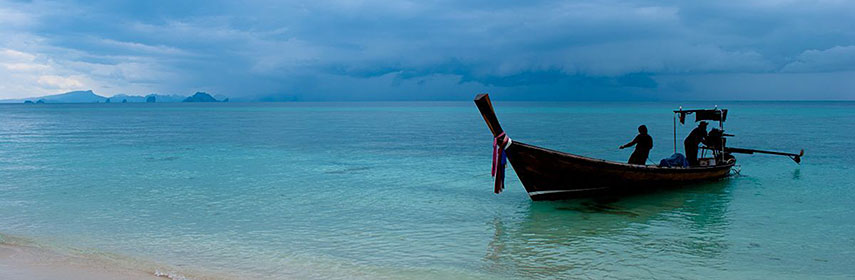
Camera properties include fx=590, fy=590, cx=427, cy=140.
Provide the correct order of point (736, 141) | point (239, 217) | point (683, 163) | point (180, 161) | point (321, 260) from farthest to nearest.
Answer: point (736, 141)
point (180, 161)
point (683, 163)
point (239, 217)
point (321, 260)

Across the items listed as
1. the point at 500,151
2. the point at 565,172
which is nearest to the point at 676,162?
the point at 565,172

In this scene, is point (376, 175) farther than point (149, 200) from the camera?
Yes

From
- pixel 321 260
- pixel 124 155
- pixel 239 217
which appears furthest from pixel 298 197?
pixel 124 155

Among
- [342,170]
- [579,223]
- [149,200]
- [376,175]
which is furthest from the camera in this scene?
[342,170]

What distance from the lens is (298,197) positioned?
44.3 feet

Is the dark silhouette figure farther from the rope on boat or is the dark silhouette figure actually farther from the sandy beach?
the sandy beach

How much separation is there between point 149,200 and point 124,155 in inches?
458

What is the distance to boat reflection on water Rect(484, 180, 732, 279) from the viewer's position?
7.99 m

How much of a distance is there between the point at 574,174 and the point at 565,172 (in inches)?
9.5

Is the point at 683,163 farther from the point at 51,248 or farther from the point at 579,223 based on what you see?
the point at 51,248

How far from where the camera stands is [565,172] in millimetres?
11977

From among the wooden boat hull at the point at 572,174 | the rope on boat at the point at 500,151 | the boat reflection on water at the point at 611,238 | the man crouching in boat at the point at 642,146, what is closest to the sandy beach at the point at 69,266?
the boat reflection on water at the point at 611,238

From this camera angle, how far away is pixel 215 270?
7.74 m

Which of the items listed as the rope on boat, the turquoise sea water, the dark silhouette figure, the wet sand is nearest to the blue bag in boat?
the turquoise sea water
